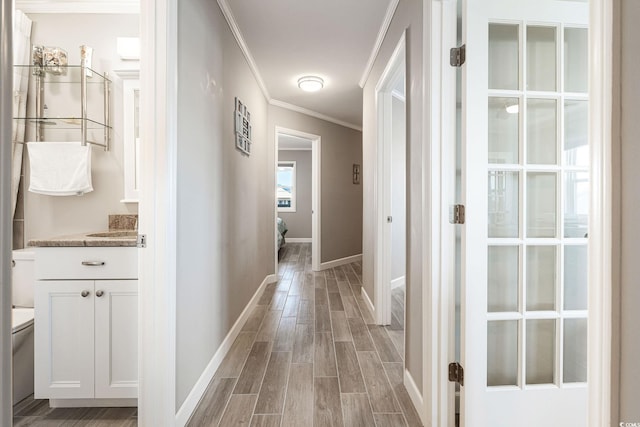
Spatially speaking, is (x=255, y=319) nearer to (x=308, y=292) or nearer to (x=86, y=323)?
(x=308, y=292)

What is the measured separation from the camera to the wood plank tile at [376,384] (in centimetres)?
167

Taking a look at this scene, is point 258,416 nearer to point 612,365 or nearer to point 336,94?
point 612,365

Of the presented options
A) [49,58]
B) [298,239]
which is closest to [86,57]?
[49,58]

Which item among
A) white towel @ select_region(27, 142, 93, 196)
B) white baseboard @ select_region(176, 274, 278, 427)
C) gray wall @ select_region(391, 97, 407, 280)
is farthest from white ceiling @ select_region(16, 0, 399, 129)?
white baseboard @ select_region(176, 274, 278, 427)

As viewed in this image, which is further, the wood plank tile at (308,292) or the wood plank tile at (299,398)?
the wood plank tile at (308,292)

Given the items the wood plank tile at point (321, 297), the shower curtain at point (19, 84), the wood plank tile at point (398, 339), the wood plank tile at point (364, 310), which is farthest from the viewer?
the wood plank tile at point (321, 297)

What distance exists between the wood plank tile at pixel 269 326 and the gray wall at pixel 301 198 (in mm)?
5610

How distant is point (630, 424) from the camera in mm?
648

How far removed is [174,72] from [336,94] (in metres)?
3.10

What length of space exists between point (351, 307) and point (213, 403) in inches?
73.9

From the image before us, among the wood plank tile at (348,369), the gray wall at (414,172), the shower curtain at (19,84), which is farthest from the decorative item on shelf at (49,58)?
the wood plank tile at (348,369)

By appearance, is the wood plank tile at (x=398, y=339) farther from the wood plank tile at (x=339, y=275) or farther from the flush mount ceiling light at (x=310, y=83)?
the flush mount ceiling light at (x=310, y=83)

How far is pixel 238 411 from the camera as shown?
1620 millimetres

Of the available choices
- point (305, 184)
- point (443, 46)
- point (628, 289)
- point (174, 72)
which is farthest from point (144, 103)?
point (305, 184)
